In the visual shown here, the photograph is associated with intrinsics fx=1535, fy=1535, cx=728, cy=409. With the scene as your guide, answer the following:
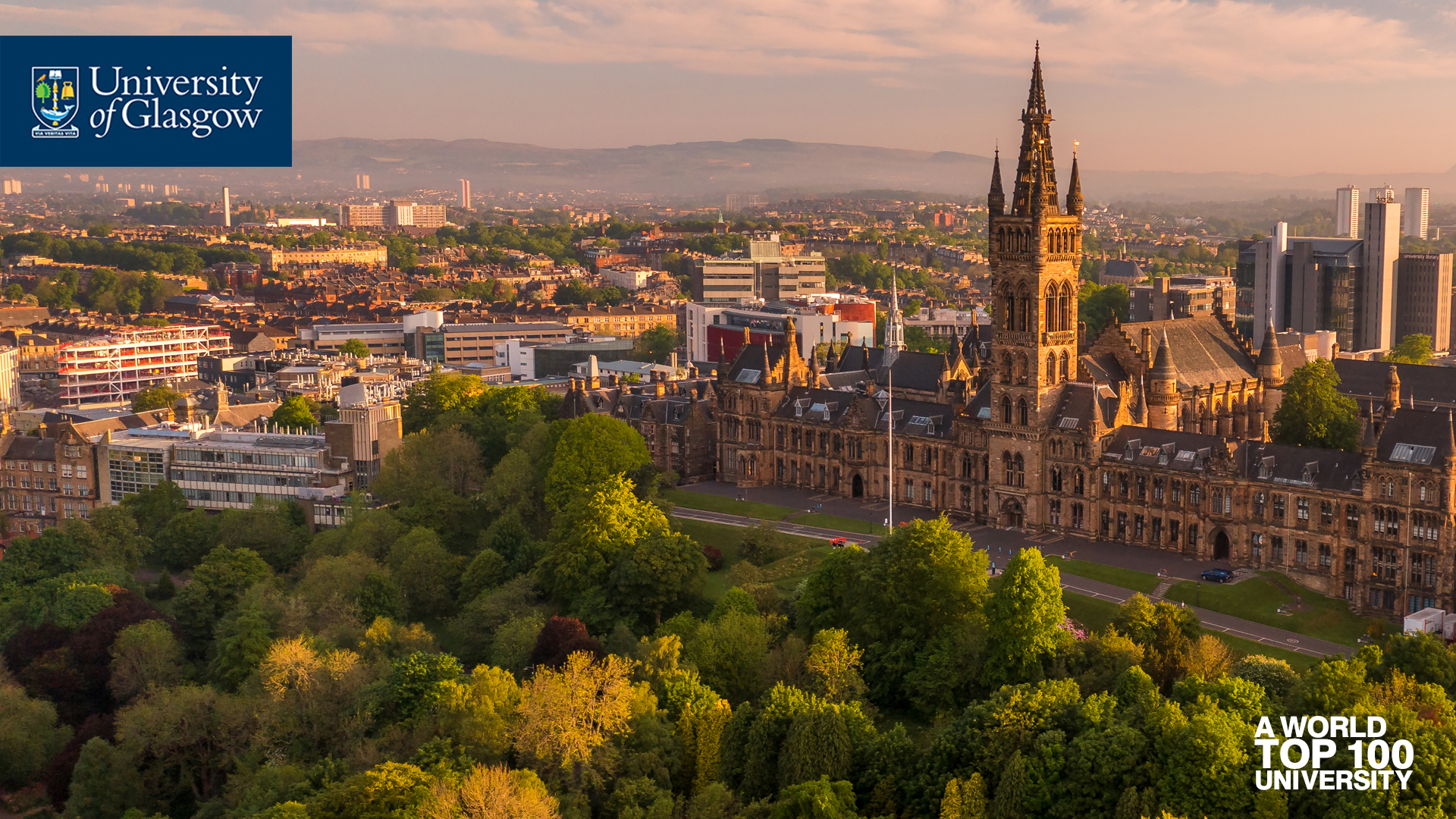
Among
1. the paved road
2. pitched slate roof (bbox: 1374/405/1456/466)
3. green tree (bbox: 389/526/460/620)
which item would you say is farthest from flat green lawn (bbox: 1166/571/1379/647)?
green tree (bbox: 389/526/460/620)

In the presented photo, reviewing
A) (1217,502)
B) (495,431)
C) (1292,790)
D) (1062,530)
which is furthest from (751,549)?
(1292,790)

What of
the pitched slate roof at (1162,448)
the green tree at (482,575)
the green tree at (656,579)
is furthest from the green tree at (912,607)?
the green tree at (482,575)

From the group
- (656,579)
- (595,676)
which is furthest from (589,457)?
(595,676)

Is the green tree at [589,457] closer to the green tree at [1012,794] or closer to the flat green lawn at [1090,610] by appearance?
the flat green lawn at [1090,610]

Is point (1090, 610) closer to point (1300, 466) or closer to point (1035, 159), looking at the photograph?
point (1300, 466)

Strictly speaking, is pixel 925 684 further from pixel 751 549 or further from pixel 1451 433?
pixel 1451 433

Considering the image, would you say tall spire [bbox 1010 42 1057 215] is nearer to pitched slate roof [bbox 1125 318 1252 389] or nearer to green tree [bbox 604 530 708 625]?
pitched slate roof [bbox 1125 318 1252 389]
